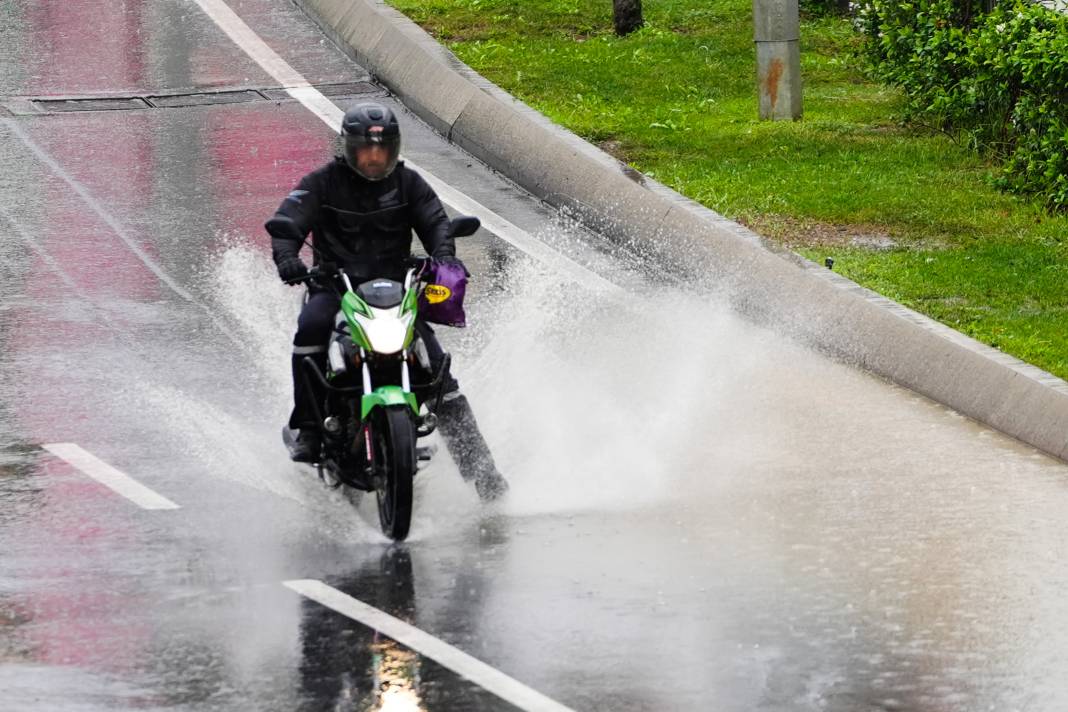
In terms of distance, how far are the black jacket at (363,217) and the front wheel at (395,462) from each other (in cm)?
90

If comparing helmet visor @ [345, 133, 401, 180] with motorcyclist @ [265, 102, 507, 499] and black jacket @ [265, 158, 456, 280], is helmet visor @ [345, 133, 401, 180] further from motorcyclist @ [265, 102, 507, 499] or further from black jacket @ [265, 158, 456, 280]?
black jacket @ [265, 158, 456, 280]

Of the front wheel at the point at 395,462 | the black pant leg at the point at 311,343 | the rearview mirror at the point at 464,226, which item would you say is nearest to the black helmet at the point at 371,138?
the rearview mirror at the point at 464,226

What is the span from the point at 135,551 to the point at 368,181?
2.07 meters

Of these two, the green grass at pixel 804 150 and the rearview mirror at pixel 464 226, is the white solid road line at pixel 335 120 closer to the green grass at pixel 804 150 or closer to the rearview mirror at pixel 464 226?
the green grass at pixel 804 150

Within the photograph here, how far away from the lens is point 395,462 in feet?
29.1

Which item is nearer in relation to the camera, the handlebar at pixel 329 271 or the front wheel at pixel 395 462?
the front wheel at pixel 395 462

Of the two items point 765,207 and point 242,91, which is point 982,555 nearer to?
point 765,207

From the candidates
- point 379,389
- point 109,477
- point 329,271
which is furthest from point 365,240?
point 109,477

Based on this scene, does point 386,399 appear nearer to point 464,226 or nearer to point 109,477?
point 464,226

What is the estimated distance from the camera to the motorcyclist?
9.63m

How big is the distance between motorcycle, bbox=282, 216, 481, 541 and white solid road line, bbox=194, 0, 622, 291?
162 inches

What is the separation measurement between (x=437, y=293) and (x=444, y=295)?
3cm

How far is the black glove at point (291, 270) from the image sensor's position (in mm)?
9477

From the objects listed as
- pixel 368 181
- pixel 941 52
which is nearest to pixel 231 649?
pixel 368 181
